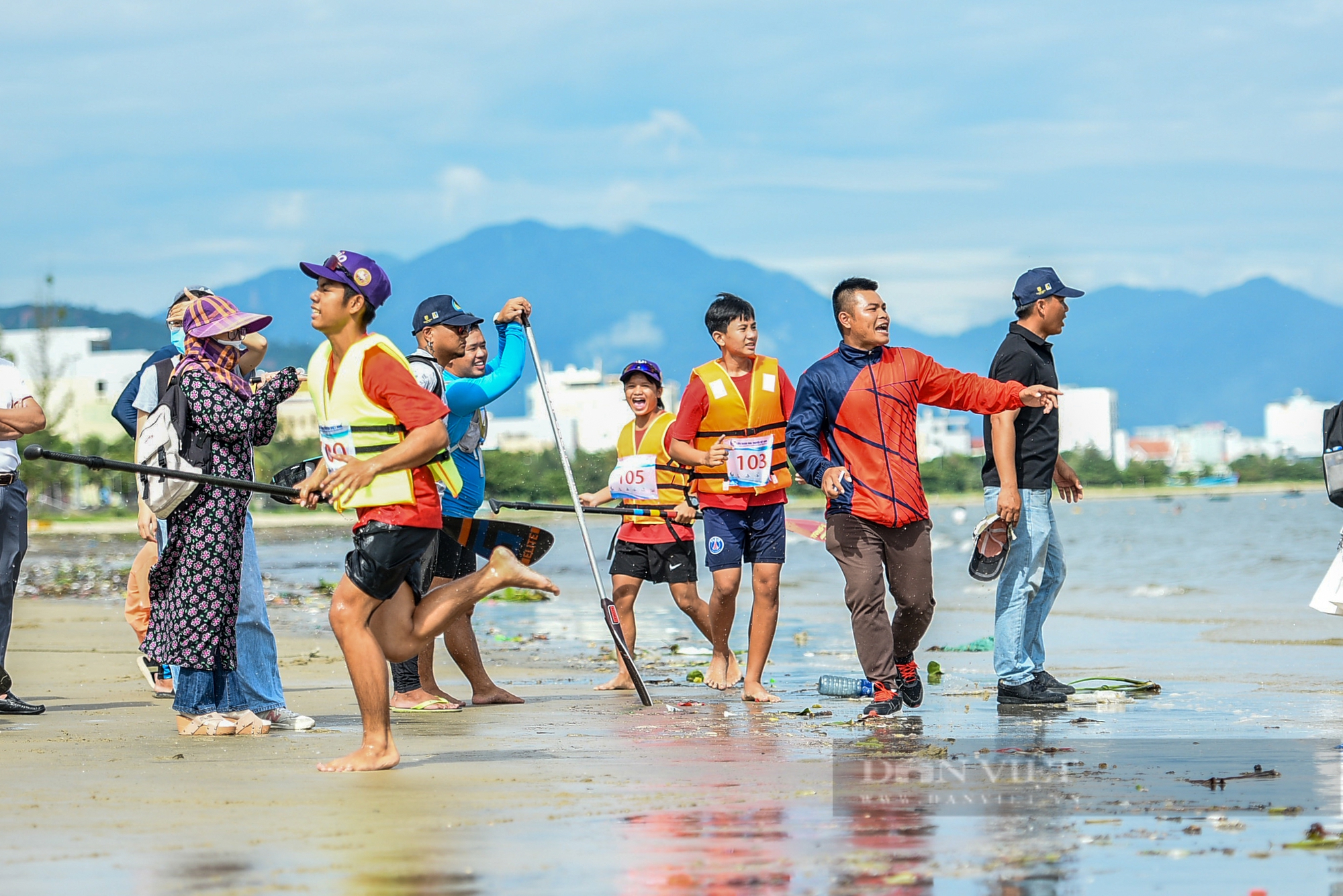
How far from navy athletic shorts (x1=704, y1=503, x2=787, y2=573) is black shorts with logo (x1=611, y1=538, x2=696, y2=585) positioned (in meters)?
0.79

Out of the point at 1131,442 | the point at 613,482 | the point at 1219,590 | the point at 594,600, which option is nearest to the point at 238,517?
the point at 613,482

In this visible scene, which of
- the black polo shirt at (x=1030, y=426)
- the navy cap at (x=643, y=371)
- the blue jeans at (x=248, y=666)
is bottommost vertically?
the blue jeans at (x=248, y=666)

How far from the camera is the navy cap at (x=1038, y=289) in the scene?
8039 mm

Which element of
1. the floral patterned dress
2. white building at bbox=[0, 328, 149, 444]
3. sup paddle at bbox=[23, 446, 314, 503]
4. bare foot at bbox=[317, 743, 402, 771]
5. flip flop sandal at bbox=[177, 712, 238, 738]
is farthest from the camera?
white building at bbox=[0, 328, 149, 444]

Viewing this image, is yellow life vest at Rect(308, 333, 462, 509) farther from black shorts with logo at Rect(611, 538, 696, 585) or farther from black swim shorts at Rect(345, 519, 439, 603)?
black shorts with logo at Rect(611, 538, 696, 585)

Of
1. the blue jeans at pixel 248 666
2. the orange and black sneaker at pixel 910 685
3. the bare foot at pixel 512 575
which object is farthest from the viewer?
the orange and black sneaker at pixel 910 685

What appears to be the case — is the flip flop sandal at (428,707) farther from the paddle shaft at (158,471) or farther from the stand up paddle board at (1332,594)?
the stand up paddle board at (1332,594)

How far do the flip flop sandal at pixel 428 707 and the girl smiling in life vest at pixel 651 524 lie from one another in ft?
4.70

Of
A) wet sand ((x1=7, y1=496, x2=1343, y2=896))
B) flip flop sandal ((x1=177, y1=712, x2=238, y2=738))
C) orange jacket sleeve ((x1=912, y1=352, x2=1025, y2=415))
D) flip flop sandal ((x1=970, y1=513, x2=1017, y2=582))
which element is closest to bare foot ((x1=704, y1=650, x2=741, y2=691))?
wet sand ((x1=7, y1=496, x2=1343, y2=896))

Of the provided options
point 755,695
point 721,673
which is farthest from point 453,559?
point 721,673

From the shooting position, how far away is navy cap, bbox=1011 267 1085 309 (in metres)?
8.04

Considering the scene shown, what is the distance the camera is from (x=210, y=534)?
22.1ft

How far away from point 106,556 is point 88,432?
285ft

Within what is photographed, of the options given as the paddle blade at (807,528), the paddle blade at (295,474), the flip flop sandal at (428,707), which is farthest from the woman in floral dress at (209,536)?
the paddle blade at (807,528)
